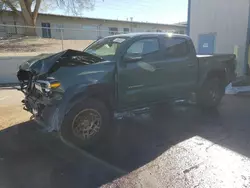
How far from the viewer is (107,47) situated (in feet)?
16.2

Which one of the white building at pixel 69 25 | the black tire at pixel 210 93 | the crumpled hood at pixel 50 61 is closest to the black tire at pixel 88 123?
the crumpled hood at pixel 50 61

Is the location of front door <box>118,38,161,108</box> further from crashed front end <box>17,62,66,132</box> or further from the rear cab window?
crashed front end <box>17,62,66,132</box>

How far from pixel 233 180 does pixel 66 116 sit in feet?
8.20

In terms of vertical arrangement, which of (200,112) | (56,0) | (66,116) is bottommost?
(200,112)

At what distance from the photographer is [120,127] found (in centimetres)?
505

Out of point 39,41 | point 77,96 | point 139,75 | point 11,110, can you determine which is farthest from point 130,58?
point 39,41

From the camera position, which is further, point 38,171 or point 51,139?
point 51,139

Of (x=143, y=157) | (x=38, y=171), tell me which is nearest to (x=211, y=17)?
(x=143, y=157)

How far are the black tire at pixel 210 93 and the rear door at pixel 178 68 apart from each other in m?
0.53

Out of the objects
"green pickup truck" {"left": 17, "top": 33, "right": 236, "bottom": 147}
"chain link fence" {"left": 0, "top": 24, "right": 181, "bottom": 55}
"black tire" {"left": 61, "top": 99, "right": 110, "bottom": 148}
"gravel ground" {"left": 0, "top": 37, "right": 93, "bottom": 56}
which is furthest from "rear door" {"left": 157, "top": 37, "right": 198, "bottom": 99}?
"gravel ground" {"left": 0, "top": 37, "right": 93, "bottom": 56}

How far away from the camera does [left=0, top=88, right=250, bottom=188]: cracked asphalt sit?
10.2 ft

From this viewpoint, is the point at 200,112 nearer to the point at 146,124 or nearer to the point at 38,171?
the point at 146,124

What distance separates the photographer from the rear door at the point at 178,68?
5.10 m

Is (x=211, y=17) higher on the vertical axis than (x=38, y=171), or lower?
higher
